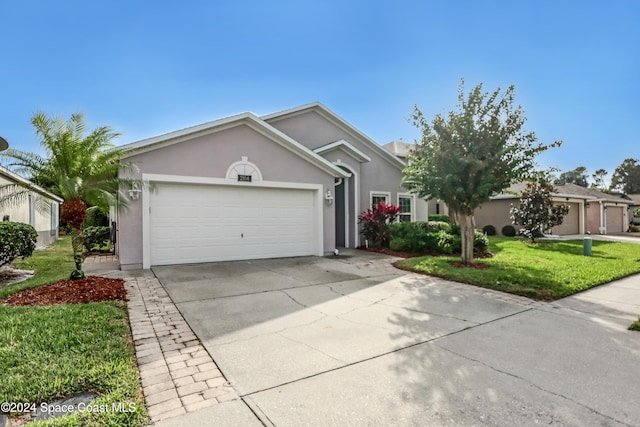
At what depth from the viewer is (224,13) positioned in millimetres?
8828

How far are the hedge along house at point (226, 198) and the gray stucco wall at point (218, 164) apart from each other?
2cm

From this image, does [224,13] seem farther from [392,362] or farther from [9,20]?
[392,362]

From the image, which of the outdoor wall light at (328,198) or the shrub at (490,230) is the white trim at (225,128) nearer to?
the outdoor wall light at (328,198)

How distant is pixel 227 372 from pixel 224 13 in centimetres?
928

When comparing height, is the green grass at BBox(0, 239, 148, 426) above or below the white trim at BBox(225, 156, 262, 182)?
below

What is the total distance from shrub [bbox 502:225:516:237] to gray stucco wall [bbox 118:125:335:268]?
47.8 ft

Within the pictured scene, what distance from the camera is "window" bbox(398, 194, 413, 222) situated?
1579cm

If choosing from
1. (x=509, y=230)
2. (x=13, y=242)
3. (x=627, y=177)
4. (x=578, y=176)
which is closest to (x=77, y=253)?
(x=13, y=242)

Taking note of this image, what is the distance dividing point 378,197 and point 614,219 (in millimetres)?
26654

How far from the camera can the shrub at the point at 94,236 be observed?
12.9 metres

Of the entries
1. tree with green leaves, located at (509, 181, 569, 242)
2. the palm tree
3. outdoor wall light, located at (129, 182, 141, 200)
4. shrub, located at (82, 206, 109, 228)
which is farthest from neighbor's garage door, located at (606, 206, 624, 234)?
shrub, located at (82, 206, 109, 228)

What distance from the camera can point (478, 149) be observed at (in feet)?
28.1

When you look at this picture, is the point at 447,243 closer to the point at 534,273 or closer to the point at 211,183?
the point at 534,273

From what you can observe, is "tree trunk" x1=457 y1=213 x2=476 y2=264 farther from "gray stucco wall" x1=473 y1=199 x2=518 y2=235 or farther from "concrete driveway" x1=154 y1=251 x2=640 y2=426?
"gray stucco wall" x1=473 y1=199 x2=518 y2=235
